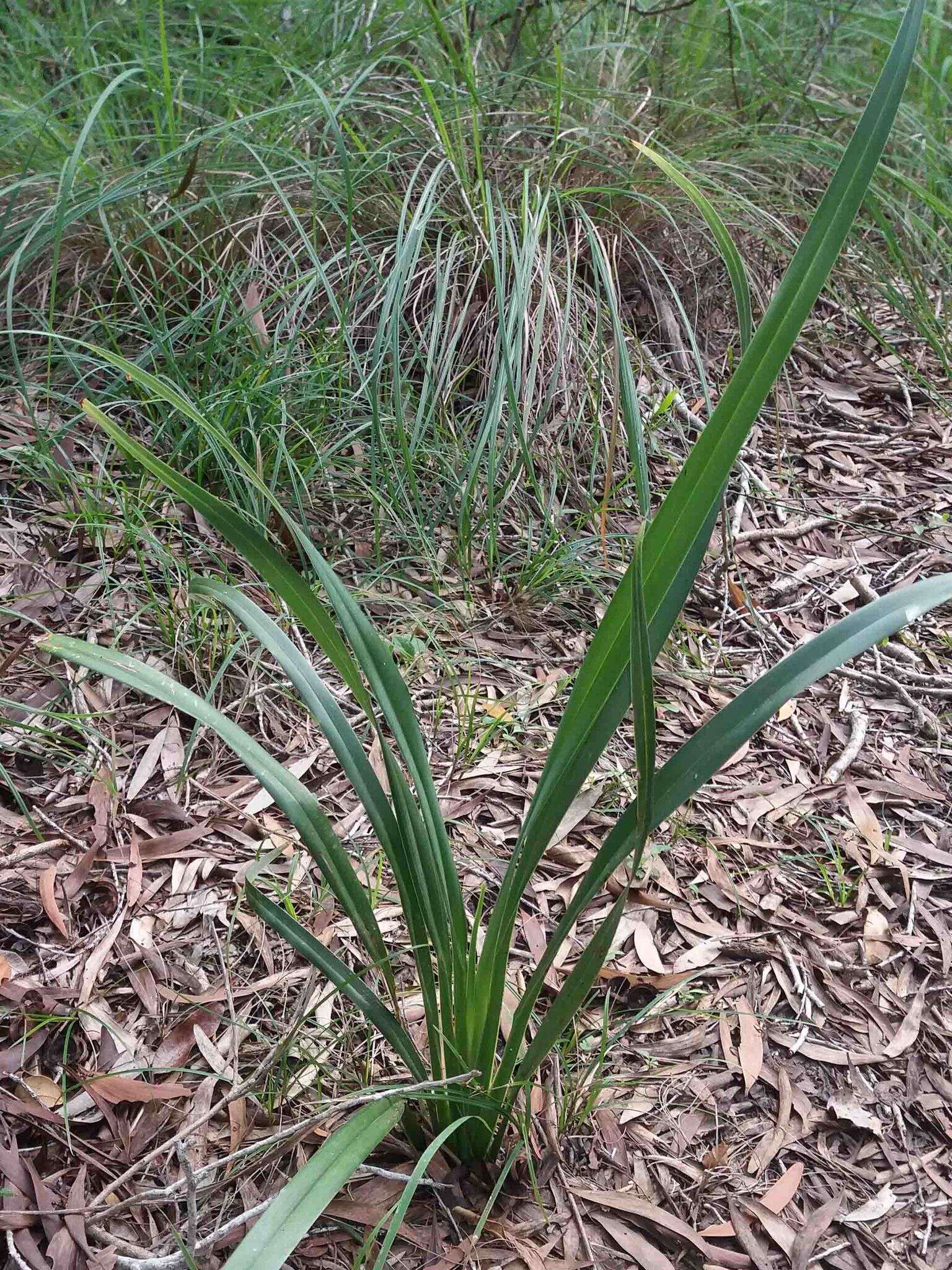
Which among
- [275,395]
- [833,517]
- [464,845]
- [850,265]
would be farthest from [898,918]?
[850,265]

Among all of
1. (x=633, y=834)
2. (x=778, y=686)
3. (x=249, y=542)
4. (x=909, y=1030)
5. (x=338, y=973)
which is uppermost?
(x=249, y=542)

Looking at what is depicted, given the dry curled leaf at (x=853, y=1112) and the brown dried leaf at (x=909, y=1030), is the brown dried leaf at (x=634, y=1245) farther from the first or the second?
the brown dried leaf at (x=909, y=1030)

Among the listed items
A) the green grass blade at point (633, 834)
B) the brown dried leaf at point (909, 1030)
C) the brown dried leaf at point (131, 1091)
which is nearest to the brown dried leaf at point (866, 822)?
the brown dried leaf at point (909, 1030)

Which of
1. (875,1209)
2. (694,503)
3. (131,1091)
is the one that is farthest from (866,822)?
(131,1091)

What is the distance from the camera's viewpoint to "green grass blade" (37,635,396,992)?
84cm

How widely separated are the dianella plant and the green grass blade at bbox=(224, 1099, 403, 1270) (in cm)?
12

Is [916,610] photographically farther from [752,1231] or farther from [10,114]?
[10,114]

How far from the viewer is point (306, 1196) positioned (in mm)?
722

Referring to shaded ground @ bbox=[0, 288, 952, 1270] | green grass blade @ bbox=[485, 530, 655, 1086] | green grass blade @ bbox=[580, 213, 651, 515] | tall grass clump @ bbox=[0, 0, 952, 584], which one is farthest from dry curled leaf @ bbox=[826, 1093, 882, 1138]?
tall grass clump @ bbox=[0, 0, 952, 584]

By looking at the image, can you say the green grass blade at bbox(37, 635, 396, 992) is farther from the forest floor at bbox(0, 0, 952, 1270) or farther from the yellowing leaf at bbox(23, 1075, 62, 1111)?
the yellowing leaf at bbox(23, 1075, 62, 1111)

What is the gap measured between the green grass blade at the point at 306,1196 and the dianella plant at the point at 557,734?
124mm

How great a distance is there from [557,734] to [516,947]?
0.55 metres

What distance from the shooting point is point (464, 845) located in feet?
4.85

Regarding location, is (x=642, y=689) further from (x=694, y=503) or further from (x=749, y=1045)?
(x=749, y=1045)
